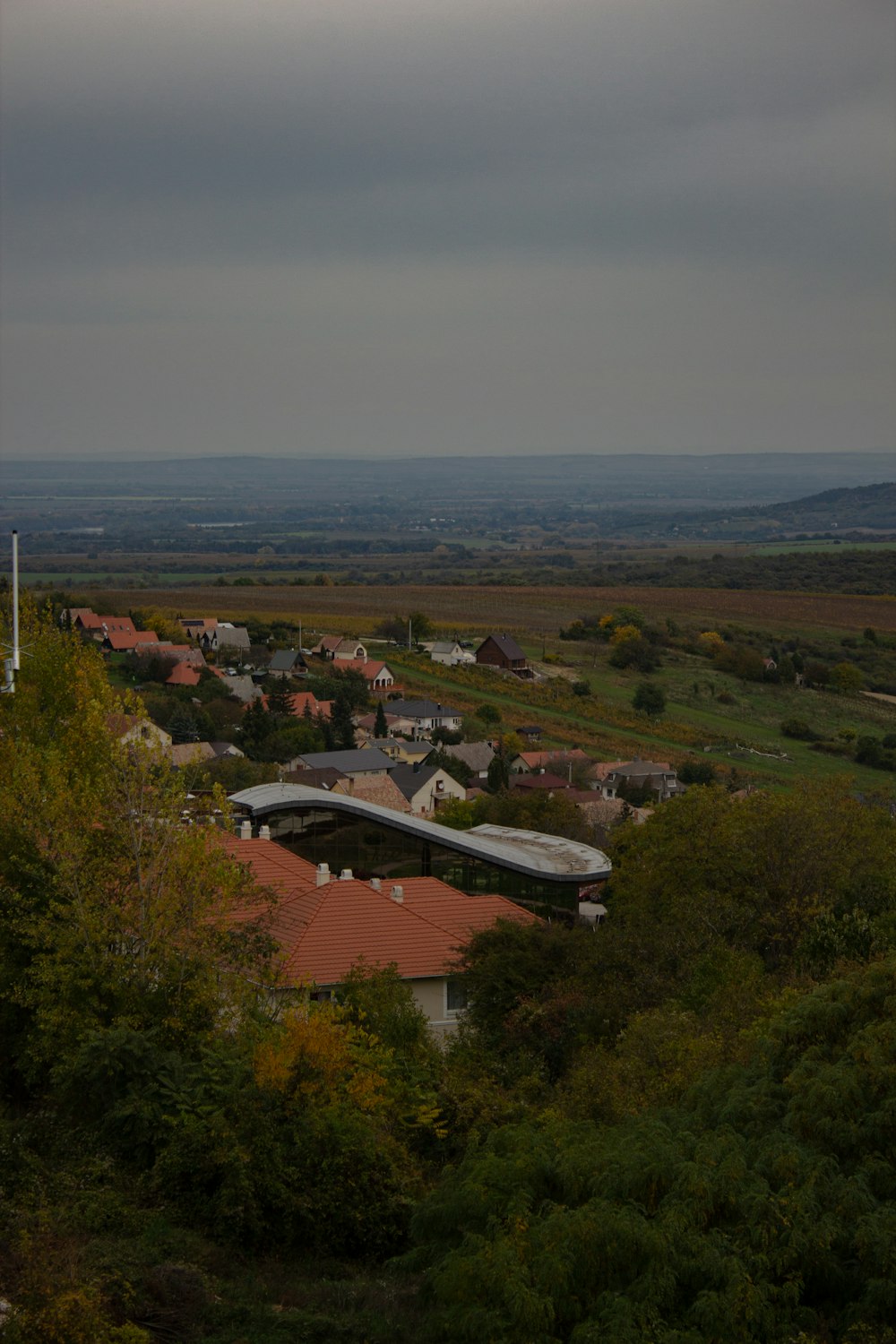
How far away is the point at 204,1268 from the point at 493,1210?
3.17 m

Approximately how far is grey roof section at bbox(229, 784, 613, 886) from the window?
595 centimetres

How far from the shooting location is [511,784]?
63.4m

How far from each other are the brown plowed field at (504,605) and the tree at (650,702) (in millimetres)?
33509

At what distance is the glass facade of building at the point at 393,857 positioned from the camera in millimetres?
31172

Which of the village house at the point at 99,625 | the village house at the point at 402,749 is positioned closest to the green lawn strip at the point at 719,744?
the village house at the point at 402,749

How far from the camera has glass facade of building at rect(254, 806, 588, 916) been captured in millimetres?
31172

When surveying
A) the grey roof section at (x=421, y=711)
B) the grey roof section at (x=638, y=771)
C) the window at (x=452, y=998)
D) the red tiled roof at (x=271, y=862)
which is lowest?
the grey roof section at (x=638, y=771)

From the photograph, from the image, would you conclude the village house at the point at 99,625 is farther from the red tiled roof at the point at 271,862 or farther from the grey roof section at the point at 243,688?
the red tiled roof at the point at 271,862

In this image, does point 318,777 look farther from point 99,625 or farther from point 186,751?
point 99,625

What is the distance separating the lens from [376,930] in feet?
83.2

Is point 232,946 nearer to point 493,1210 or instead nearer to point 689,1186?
point 493,1210

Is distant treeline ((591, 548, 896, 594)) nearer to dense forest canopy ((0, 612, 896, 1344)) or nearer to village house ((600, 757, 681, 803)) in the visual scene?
village house ((600, 757, 681, 803))

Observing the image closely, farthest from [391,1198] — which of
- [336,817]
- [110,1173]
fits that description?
[336,817]

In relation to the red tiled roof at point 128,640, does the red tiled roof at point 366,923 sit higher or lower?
higher
